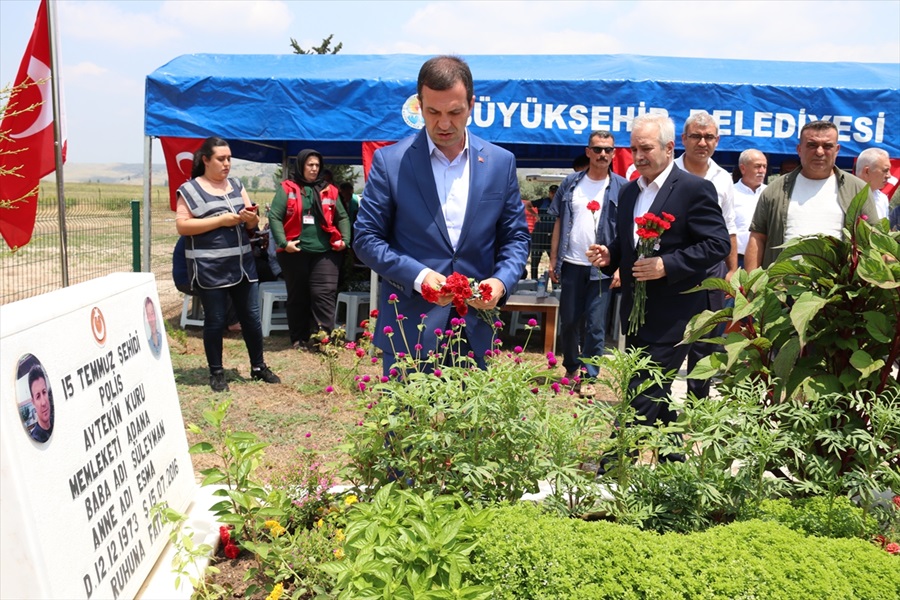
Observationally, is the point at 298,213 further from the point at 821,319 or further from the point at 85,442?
the point at 821,319

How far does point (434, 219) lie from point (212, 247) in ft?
10.8

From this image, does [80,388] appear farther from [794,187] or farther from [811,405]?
[794,187]

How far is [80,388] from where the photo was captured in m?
2.11

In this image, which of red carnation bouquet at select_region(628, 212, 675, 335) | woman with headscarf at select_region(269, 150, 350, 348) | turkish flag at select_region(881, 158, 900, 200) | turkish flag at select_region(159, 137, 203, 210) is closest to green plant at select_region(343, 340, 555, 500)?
red carnation bouquet at select_region(628, 212, 675, 335)

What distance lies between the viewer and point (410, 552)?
Result: 6.03 ft

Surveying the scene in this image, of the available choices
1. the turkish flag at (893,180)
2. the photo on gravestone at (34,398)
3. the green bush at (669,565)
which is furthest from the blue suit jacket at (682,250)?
the turkish flag at (893,180)

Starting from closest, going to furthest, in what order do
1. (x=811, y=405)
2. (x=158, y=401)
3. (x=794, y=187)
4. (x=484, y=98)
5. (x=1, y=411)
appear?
1. (x=1, y=411)
2. (x=811, y=405)
3. (x=158, y=401)
4. (x=794, y=187)
5. (x=484, y=98)

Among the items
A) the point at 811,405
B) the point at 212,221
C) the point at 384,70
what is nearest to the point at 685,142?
the point at 811,405

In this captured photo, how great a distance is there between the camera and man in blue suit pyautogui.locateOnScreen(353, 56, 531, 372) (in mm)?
2865

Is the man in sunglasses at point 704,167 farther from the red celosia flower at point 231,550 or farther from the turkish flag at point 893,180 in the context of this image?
the turkish flag at point 893,180

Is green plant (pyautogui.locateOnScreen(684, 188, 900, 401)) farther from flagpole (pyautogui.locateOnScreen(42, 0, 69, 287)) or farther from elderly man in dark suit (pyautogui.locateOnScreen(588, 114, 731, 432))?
flagpole (pyautogui.locateOnScreen(42, 0, 69, 287))

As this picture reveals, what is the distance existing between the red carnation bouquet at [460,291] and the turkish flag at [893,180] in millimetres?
7022

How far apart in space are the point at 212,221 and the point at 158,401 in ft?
9.97

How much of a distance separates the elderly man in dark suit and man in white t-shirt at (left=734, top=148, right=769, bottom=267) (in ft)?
9.69
